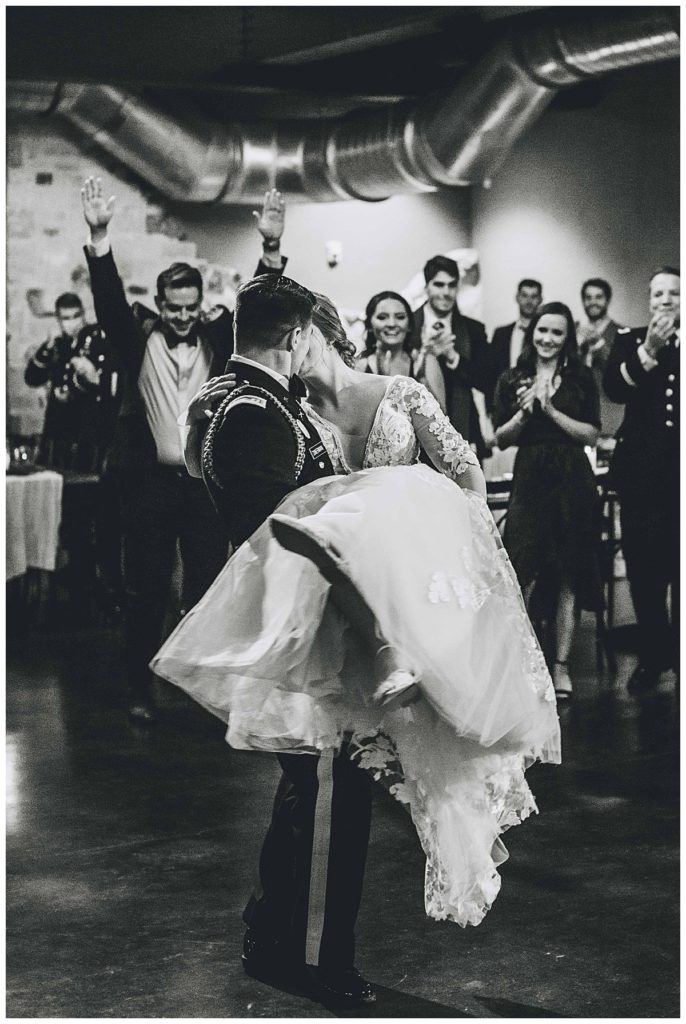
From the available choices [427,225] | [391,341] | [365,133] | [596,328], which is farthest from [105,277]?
[427,225]

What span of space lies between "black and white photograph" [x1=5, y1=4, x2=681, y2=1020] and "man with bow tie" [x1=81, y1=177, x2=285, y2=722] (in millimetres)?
14

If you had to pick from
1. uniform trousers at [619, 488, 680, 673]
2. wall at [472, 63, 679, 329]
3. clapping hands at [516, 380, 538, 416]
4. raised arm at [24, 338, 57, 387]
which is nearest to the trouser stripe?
clapping hands at [516, 380, 538, 416]

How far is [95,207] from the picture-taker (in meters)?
3.99

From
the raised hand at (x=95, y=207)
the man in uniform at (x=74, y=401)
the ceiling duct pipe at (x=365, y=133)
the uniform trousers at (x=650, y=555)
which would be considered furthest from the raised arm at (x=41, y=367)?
the raised hand at (x=95, y=207)

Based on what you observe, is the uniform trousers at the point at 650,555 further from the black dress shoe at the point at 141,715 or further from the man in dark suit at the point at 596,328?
the man in dark suit at the point at 596,328

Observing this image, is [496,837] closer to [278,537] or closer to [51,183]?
[278,537]

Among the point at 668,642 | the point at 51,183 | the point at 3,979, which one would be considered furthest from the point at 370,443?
the point at 51,183

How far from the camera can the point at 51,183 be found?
1027cm

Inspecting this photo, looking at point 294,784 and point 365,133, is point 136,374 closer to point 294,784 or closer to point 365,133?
point 294,784

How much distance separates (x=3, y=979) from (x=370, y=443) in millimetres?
1305

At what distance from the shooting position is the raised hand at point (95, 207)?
3.89 metres

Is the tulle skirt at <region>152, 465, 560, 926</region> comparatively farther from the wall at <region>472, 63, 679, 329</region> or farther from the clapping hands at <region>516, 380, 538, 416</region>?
the wall at <region>472, 63, 679, 329</region>

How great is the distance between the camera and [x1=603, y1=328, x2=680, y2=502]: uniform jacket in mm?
5562

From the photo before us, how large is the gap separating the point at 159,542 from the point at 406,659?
2.70 metres
